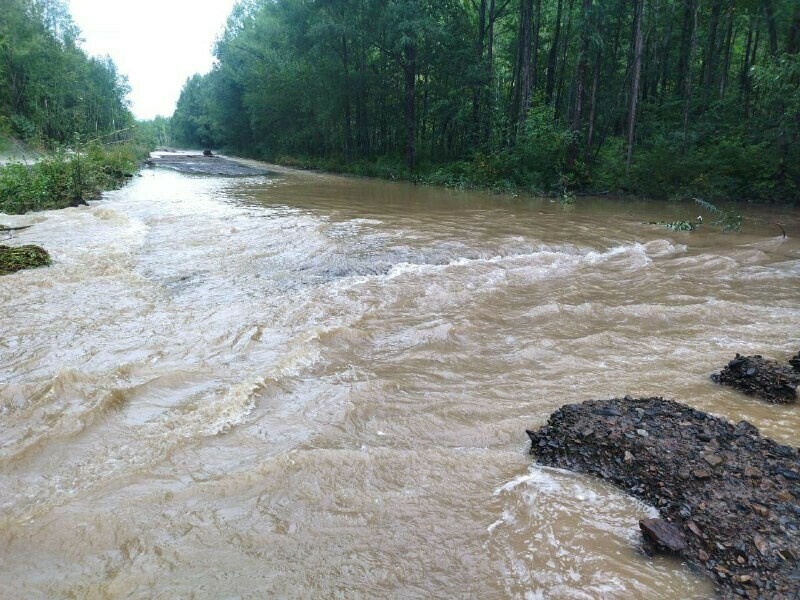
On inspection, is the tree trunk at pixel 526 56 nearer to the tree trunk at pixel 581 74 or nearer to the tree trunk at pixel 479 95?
the tree trunk at pixel 479 95

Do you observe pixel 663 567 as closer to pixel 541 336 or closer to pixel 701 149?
pixel 541 336

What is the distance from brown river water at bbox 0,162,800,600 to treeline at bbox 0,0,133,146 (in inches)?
1196

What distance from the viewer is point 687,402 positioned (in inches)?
180

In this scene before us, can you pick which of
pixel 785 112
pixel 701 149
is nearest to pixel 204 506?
pixel 785 112

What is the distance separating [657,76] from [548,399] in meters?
28.0

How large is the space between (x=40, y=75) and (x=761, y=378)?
5054 centimetres

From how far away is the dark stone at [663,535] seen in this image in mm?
2781

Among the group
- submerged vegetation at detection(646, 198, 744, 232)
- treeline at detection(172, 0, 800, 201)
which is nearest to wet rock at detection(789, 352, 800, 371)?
submerged vegetation at detection(646, 198, 744, 232)

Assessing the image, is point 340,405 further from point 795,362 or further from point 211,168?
point 211,168

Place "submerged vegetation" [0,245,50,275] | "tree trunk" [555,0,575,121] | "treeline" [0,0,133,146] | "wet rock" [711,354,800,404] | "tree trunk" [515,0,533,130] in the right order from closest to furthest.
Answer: "wet rock" [711,354,800,404] → "submerged vegetation" [0,245,50,275] → "tree trunk" [515,0,533,130] → "tree trunk" [555,0,575,121] → "treeline" [0,0,133,146]

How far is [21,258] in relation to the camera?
28.0 feet

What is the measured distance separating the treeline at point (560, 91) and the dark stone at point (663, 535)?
1724 centimetres

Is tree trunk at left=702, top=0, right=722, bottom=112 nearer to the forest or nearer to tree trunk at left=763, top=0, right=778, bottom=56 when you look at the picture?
tree trunk at left=763, top=0, right=778, bottom=56

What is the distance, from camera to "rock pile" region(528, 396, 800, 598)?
2.63 metres
